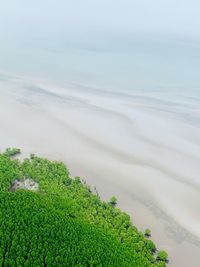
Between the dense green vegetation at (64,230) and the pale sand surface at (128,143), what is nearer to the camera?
the dense green vegetation at (64,230)

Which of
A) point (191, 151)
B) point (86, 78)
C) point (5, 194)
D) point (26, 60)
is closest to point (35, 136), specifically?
point (5, 194)

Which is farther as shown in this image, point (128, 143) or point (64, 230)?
point (128, 143)

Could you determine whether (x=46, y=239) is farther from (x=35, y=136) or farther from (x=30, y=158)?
(x=35, y=136)

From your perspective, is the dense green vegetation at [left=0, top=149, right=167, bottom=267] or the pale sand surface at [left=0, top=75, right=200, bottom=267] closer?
the dense green vegetation at [left=0, top=149, right=167, bottom=267]

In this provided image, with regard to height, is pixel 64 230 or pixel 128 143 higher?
pixel 128 143
